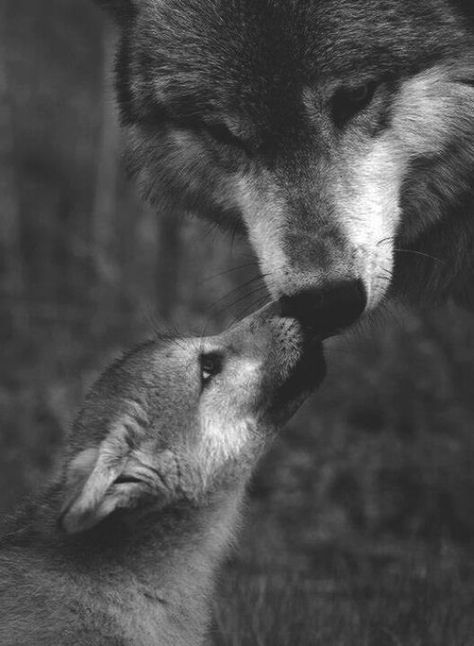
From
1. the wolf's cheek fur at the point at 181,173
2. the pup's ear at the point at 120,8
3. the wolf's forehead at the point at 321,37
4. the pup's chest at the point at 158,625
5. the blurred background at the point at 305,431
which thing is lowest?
the blurred background at the point at 305,431

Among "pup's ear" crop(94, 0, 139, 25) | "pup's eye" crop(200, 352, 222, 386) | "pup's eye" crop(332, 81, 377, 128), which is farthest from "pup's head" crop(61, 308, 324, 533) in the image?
"pup's ear" crop(94, 0, 139, 25)

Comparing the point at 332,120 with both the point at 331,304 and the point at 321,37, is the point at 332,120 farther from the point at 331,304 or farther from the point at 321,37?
the point at 331,304

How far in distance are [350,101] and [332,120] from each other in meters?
0.08

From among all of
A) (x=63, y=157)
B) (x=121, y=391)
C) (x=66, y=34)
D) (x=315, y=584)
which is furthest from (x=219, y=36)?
(x=63, y=157)

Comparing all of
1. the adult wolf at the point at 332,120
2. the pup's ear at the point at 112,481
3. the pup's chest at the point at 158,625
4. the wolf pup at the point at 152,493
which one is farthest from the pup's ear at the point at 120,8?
the pup's chest at the point at 158,625

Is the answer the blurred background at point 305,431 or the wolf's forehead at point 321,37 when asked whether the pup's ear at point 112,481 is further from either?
the wolf's forehead at point 321,37

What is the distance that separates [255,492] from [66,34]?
4.98 meters

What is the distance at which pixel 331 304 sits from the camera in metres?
3.34

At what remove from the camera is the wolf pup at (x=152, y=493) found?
126 inches

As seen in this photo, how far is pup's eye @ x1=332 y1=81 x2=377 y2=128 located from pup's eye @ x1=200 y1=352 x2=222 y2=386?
87 cm

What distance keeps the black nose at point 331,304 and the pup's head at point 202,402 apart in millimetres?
158

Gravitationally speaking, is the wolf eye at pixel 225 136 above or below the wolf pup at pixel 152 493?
above

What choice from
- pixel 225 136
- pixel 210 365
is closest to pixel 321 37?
pixel 225 136

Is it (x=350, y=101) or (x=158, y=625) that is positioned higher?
(x=350, y=101)
